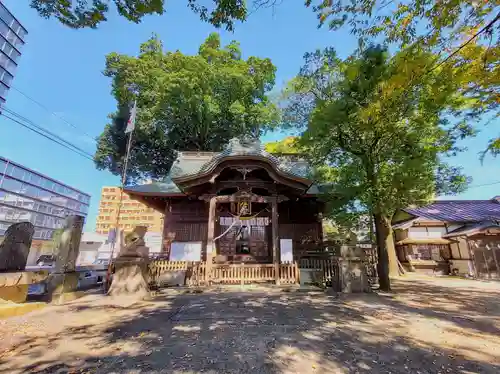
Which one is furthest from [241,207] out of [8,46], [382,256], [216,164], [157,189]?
[8,46]

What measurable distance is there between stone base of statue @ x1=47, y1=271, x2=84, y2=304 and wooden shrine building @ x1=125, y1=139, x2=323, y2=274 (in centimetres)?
416

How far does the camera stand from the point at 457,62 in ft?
19.8

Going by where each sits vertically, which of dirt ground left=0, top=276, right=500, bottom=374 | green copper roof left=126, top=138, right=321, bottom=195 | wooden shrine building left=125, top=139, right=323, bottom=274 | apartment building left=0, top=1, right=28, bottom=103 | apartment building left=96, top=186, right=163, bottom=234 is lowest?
dirt ground left=0, top=276, right=500, bottom=374

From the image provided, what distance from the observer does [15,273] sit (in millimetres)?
5953

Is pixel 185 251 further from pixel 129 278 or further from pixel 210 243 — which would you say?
pixel 129 278

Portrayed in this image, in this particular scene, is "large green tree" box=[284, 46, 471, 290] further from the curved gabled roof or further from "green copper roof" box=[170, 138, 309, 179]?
"green copper roof" box=[170, 138, 309, 179]

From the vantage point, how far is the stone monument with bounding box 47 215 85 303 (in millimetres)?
7484

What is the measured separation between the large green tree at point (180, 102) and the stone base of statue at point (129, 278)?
16.6 meters

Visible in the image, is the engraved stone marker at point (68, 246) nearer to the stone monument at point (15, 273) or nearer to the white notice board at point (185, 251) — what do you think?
the stone monument at point (15, 273)

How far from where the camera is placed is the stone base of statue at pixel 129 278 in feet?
26.3

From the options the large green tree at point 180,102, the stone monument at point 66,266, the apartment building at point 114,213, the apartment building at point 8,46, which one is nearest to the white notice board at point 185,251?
the stone monument at point 66,266

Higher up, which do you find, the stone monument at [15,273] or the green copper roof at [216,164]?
the green copper roof at [216,164]

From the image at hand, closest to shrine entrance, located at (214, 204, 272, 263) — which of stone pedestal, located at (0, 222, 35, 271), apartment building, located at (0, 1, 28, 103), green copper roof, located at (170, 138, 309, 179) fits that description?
green copper roof, located at (170, 138, 309, 179)

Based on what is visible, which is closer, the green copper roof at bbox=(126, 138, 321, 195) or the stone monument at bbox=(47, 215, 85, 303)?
the stone monument at bbox=(47, 215, 85, 303)
